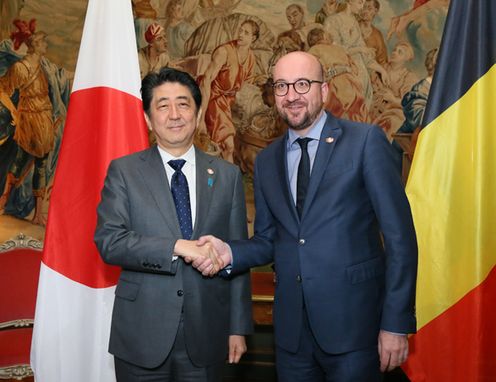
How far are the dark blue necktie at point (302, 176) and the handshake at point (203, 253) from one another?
0.42m

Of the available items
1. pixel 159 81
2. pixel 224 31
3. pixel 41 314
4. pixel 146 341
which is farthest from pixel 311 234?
pixel 224 31

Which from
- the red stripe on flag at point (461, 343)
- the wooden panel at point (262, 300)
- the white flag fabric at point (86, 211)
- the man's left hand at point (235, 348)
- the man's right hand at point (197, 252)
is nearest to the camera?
the man's right hand at point (197, 252)

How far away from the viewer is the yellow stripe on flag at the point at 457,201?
2871 millimetres

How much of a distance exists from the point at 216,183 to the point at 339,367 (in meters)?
1.01

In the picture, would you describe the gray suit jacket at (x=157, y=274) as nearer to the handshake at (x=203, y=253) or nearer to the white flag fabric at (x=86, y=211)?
the handshake at (x=203, y=253)

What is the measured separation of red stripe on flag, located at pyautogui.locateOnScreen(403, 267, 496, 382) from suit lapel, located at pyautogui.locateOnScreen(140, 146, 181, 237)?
151 centimetres

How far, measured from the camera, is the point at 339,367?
2.40 meters

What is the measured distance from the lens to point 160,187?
2457 millimetres

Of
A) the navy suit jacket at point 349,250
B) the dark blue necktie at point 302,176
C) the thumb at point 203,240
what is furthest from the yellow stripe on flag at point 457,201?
the thumb at point 203,240

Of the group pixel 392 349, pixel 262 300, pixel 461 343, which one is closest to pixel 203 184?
pixel 392 349

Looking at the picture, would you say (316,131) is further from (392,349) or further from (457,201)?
(392,349)

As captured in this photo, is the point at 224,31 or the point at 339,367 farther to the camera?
the point at 224,31

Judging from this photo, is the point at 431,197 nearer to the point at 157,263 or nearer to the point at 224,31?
the point at 157,263

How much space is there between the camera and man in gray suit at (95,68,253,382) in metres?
2.34
